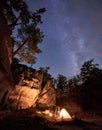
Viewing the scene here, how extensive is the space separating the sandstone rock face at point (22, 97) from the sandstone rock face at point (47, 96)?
1.18 m

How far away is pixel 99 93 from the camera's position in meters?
26.5

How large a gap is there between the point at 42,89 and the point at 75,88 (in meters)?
6.60

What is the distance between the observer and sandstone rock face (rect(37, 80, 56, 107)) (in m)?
21.6

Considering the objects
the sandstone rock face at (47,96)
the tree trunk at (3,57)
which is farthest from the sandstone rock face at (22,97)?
the tree trunk at (3,57)

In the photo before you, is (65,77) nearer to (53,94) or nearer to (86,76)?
(86,76)

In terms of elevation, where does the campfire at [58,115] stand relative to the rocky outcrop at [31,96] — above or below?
below

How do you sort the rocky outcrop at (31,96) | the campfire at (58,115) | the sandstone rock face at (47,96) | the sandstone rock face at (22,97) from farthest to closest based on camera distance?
the sandstone rock face at (47,96)
the rocky outcrop at (31,96)
the sandstone rock face at (22,97)
the campfire at (58,115)

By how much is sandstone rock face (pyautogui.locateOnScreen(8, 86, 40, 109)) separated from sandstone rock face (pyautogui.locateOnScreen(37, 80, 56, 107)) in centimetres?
118

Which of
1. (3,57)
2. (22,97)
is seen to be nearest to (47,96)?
(22,97)

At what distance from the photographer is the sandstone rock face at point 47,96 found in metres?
21.6

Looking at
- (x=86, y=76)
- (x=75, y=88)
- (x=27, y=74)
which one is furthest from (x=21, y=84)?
(x=86, y=76)

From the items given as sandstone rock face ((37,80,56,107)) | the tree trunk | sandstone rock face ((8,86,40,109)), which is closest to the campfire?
sandstone rock face ((8,86,40,109))

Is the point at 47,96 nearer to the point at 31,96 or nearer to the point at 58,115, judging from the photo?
the point at 31,96

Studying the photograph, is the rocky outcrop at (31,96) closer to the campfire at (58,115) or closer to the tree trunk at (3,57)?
the campfire at (58,115)
